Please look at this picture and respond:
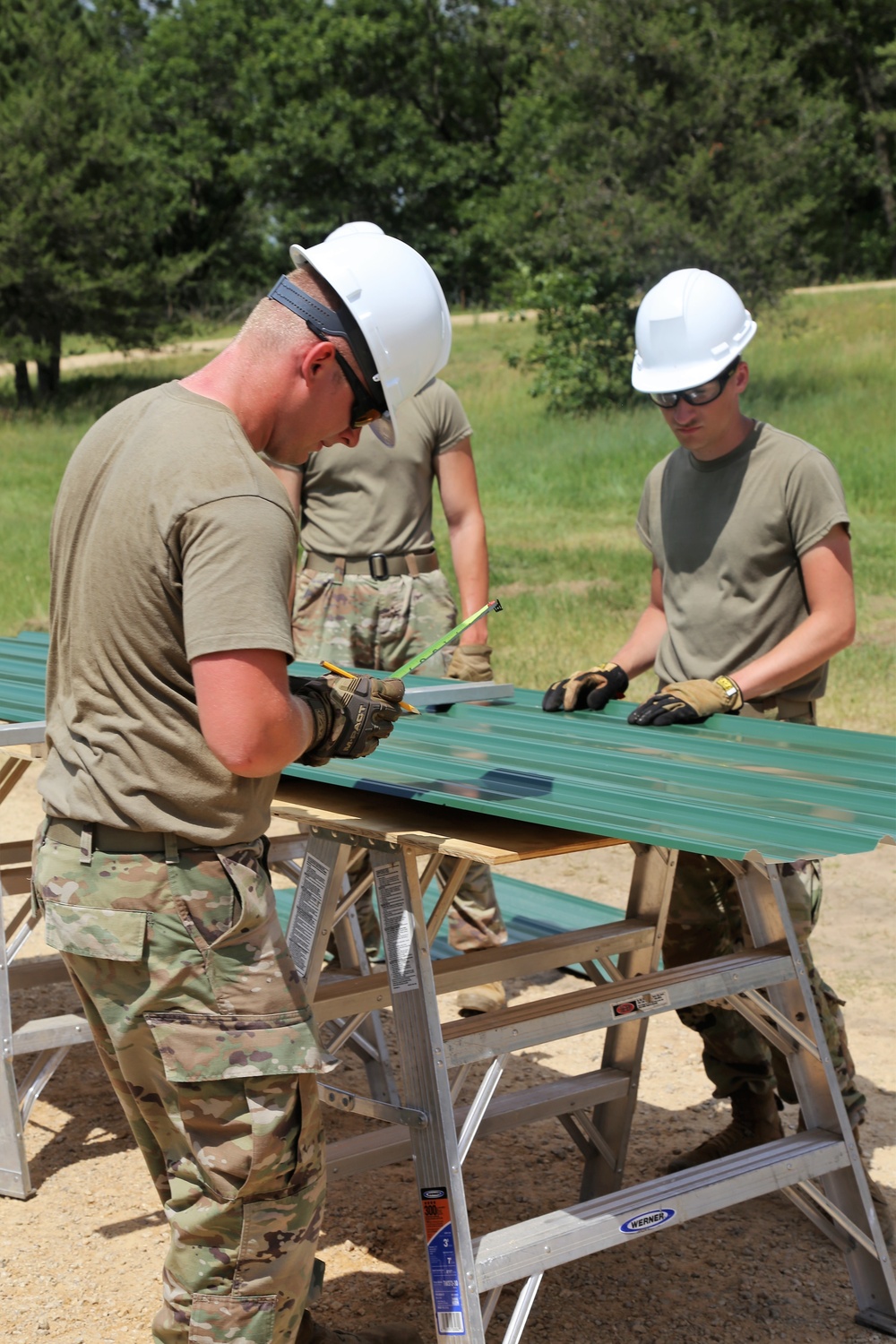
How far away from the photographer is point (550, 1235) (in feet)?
8.42

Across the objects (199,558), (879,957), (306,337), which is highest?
(306,337)

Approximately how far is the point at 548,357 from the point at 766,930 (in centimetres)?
1986

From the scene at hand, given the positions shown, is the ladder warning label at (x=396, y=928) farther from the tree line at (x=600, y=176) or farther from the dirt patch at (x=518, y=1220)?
the tree line at (x=600, y=176)

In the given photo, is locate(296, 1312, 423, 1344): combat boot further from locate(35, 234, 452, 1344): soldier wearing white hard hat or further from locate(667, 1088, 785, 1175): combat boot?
locate(667, 1088, 785, 1175): combat boot

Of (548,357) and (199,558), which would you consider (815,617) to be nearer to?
(199,558)

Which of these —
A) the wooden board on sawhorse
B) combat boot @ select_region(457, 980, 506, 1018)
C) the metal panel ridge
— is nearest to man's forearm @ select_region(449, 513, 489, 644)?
combat boot @ select_region(457, 980, 506, 1018)

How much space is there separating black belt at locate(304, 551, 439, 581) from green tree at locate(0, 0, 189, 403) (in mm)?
21854

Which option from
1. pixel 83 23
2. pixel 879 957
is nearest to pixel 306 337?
pixel 879 957

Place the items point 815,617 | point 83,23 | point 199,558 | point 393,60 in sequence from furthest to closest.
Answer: point 393,60
point 83,23
point 815,617
point 199,558

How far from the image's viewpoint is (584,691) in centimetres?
365

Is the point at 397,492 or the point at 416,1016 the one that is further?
the point at 397,492

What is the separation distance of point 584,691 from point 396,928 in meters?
1.18

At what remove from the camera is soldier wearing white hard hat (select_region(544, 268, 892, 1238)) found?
11.3ft

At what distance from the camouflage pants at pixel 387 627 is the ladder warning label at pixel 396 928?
212 cm
